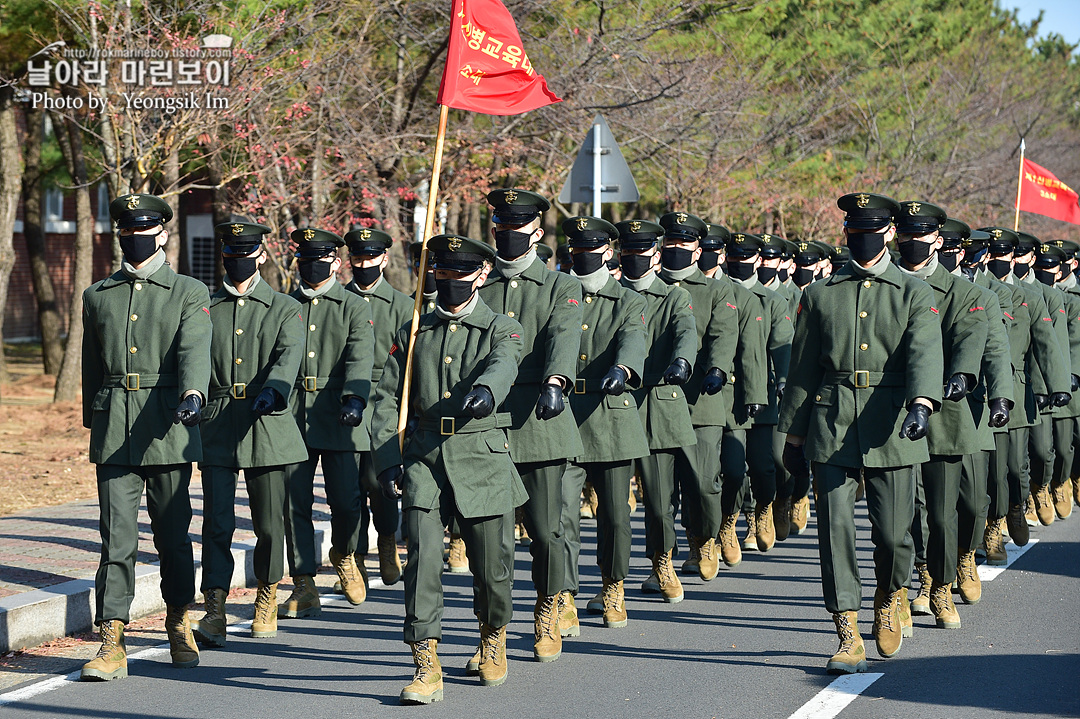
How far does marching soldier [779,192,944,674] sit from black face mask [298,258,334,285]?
3.06 meters

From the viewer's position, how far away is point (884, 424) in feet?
23.2

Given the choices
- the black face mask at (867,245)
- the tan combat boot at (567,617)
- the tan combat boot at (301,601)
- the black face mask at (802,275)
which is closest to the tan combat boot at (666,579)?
the tan combat boot at (567,617)

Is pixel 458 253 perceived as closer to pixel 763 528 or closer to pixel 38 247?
pixel 763 528

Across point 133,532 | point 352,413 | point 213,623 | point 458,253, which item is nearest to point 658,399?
point 352,413

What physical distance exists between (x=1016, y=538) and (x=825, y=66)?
59.3 ft

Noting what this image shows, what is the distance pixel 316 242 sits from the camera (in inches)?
343

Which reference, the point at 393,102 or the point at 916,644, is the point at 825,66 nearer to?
the point at 393,102

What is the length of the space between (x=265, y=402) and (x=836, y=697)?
311 centimetres

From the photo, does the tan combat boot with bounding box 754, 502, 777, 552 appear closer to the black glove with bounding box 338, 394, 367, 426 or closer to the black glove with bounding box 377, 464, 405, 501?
the black glove with bounding box 338, 394, 367, 426

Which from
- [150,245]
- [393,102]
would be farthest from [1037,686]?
[393,102]

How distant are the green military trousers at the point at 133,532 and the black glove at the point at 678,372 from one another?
8.92 feet

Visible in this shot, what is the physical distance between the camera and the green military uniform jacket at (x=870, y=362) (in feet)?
23.1

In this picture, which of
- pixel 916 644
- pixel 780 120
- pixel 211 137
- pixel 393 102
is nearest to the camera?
pixel 916 644

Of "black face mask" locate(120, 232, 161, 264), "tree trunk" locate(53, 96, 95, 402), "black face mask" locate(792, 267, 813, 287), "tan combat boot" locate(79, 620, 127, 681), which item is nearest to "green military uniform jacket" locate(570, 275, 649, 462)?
"black face mask" locate(120, 232, 161, 264)
